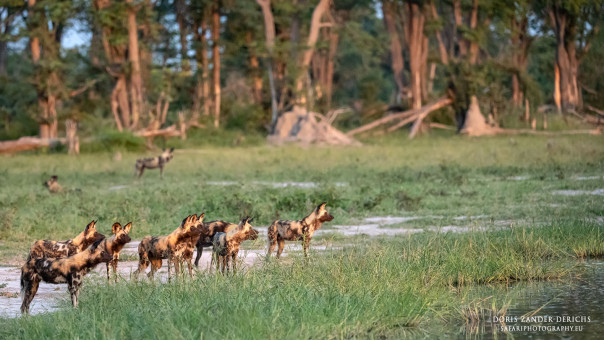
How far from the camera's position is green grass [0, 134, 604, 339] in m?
7.09

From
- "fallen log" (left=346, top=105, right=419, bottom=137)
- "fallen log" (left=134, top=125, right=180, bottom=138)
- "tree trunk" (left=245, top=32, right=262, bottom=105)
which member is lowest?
"fallen log" (left=134, top=125, right=180, bottom=138)

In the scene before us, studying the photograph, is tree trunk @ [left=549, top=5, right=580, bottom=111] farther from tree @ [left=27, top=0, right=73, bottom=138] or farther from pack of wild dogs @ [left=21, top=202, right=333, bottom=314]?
pack of wild dogs @ [left=21, top=202, right=333, bottom=314]

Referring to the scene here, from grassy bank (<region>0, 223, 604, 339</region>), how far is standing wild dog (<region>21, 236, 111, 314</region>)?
0.23 meters

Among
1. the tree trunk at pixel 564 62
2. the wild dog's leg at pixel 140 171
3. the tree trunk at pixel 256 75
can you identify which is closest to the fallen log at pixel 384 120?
the tree trunk at pixel 256 75

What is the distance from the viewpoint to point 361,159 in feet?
90.7

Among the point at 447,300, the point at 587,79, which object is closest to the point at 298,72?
the point at 587,79

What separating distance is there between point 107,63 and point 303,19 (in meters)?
9.88

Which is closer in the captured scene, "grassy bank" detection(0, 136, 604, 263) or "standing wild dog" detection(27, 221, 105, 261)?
"standing wild dog" detection(27, 221, 105, 261)

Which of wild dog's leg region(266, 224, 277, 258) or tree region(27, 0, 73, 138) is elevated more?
tree region(27, 0, 73, 138)

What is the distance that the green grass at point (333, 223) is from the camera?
23.3ft

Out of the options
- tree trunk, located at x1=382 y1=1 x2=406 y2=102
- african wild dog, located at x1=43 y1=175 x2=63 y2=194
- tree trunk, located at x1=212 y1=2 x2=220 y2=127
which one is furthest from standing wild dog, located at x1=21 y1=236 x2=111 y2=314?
tree trunk, located at x1=382 y1=1 x2=406 y2=102

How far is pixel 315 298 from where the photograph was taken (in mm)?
7684

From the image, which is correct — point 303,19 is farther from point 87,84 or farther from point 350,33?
point 87,84

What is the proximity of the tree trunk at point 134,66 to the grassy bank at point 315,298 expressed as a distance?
26.6 metres
